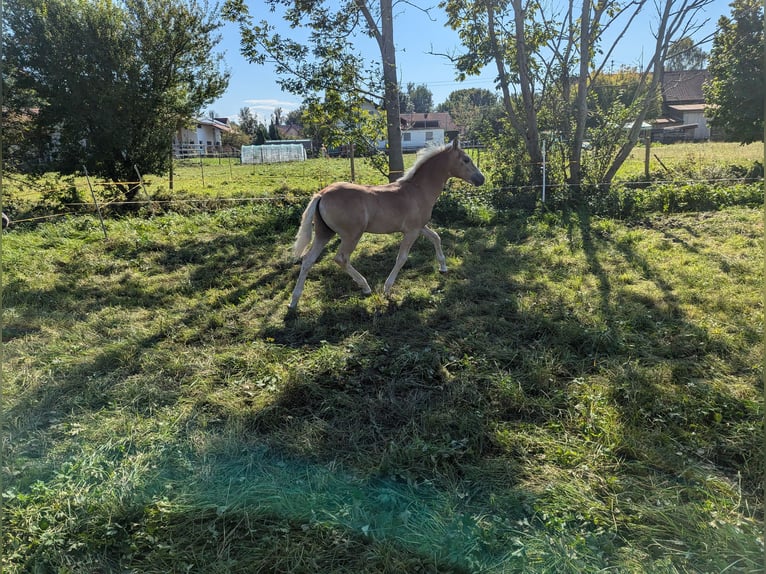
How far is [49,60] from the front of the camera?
1211 cm

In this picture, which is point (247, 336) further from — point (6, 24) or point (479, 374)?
point (6, 24)

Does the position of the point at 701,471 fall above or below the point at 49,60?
below

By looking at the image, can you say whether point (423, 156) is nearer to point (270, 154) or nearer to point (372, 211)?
point (372, 211)

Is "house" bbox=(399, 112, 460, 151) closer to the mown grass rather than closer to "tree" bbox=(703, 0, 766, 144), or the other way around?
"tree" bbox=(703, 0, 766, 144)

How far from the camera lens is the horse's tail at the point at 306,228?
5.75 meters

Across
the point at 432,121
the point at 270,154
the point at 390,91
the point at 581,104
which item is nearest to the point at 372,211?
the point at 390,91

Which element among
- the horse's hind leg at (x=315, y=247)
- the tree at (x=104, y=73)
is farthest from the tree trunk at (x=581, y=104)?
the tree at (x=104, y=73)

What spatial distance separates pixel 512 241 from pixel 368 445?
6.26 meters

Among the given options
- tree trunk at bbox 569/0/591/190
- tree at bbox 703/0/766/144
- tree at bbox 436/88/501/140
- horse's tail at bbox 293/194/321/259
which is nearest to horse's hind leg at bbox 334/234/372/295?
horse's tail at bbox 293/194/321/259

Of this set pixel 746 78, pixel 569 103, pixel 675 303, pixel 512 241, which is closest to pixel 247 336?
pixel 675 303

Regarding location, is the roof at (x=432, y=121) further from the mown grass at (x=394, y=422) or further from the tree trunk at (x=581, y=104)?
the mown grass at (x=394, y=422)

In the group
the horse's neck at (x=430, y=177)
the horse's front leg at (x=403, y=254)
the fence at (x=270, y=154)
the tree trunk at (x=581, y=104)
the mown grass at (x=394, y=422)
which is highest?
the fence at (x=270, y=154)

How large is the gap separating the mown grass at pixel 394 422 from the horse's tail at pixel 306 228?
717mm

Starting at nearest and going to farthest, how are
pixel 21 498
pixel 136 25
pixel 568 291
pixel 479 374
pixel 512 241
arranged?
pixel 21 498 < pixel 479 374 < pixel 568 291 < pixel 512 241 < pixel 136 25
